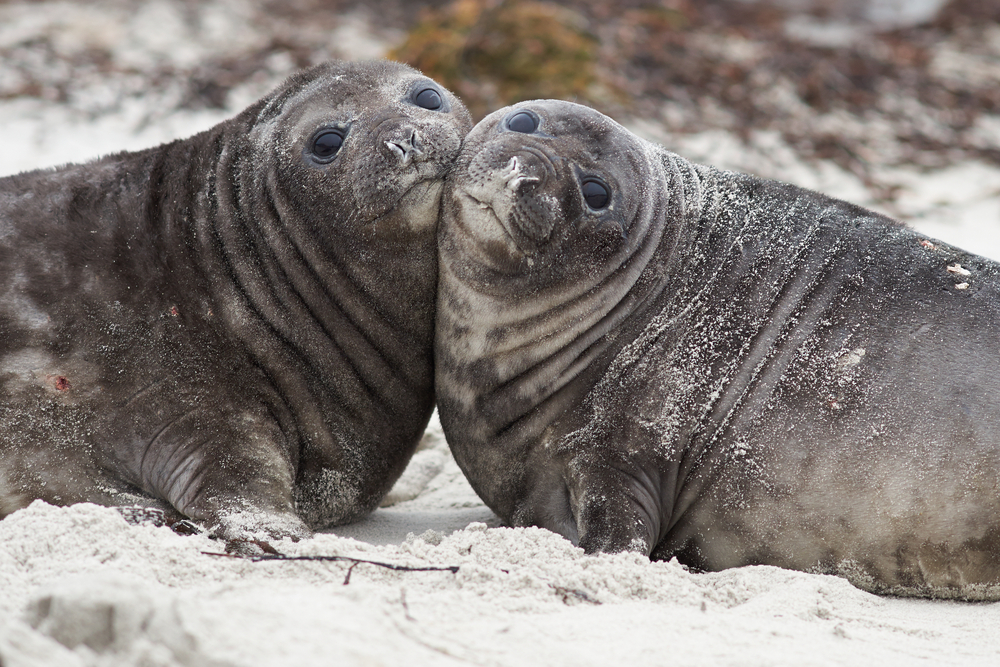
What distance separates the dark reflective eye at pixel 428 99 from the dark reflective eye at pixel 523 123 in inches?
14.1

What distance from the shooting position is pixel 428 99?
14.5 feet

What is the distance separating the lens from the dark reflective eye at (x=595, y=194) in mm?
4086

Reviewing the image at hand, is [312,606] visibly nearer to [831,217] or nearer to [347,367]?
[347,367]

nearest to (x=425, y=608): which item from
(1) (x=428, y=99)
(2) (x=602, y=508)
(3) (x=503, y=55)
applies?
(2) (x=602, y=508)

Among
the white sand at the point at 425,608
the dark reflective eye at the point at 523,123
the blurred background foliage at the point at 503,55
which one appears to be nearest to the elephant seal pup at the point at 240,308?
the dark reflective eye at the point at 523,123

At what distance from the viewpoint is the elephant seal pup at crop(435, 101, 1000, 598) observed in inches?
146

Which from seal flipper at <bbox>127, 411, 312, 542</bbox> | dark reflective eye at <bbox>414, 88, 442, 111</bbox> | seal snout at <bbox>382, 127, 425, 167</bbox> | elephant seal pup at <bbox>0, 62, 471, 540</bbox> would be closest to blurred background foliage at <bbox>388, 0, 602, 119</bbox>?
dark reflective eye at <bbox>414, 88, 442, 111</bbox>

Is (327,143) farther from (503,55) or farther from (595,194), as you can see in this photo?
(503,55)

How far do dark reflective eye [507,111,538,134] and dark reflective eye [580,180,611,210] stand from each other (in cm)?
32

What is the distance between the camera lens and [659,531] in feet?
12.8

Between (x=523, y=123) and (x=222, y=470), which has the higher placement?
(x=523, y=123)

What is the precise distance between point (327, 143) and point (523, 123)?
767mm

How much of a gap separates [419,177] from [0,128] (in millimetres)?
5328

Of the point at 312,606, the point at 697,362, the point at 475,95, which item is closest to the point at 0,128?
the point at 475,95
